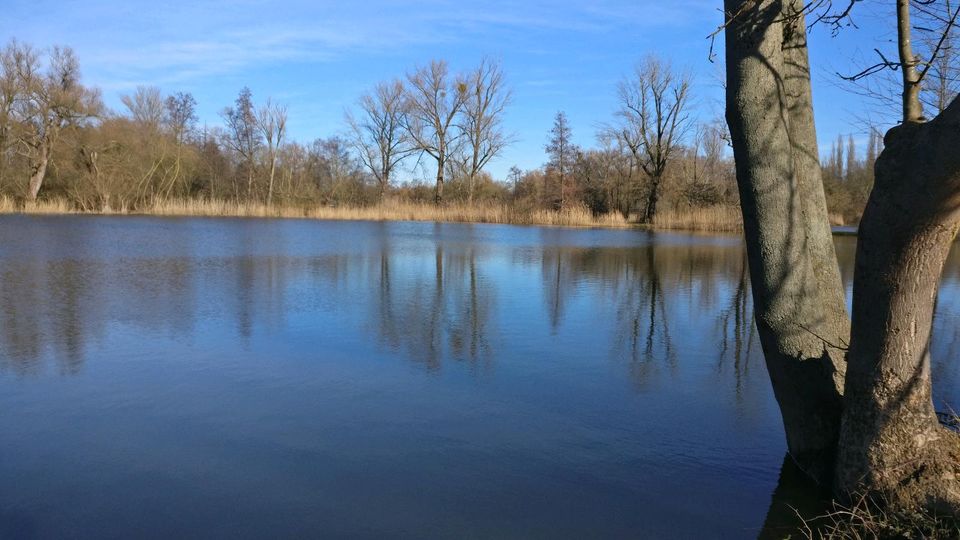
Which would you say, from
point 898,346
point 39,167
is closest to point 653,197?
point 39,167

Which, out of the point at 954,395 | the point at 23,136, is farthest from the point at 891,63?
the point at 23,136

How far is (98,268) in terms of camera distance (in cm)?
1198

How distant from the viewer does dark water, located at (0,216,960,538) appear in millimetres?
3459

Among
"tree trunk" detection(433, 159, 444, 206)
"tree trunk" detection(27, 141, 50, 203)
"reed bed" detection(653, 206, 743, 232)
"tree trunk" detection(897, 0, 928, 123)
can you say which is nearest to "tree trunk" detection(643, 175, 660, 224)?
"reed bed" detection(653, 206, 743, 232)

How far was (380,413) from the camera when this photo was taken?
4.84 meters

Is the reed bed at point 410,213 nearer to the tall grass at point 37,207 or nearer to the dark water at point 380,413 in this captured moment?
the tall grass at point 37,207

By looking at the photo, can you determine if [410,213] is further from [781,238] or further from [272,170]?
[781,238]

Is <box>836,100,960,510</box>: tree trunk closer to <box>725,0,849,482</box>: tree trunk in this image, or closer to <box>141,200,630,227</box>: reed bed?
<box>725,0,849,482</box>: tree trunk

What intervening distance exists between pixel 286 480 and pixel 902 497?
3170 millimetres

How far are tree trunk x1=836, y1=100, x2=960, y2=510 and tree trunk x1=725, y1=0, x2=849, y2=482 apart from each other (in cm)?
34

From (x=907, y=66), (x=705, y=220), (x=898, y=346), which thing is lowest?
(x=898, y=346)

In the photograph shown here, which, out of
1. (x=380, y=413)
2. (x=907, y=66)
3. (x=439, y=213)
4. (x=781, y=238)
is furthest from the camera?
(x=439, y=213)

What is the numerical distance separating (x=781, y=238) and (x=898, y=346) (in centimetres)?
86

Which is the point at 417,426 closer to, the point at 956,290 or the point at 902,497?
the point at 902,497
